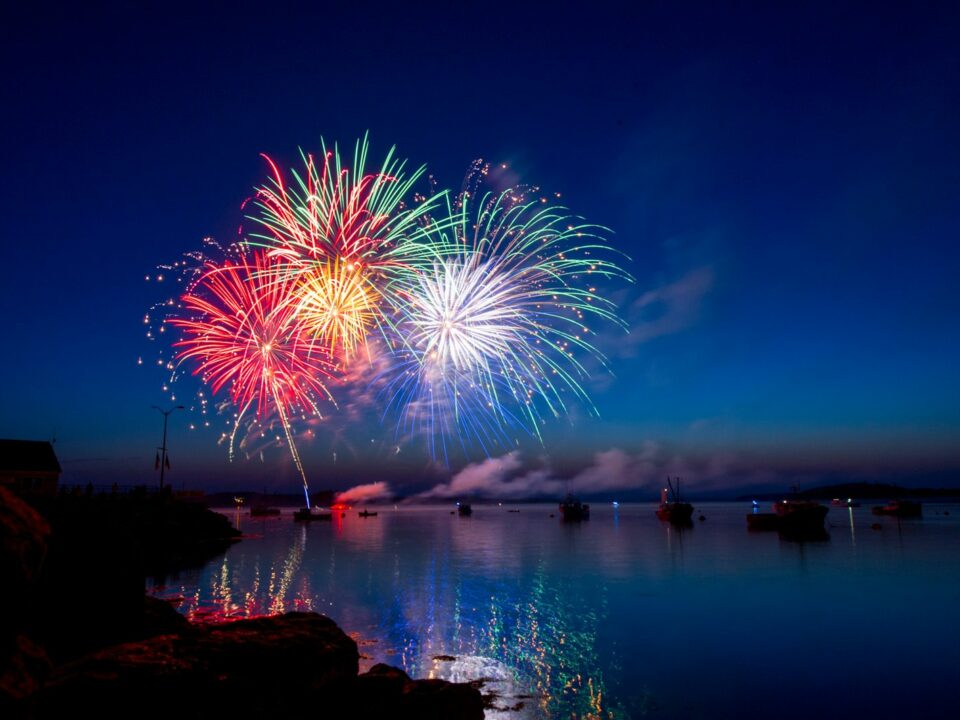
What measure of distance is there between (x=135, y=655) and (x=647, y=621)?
3354 cm

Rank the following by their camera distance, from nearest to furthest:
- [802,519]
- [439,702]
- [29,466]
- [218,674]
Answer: [218,674], [439,702], [29,466], [802,519]

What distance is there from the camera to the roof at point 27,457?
63.6 meters

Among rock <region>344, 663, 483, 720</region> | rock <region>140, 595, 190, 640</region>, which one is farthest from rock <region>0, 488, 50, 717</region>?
rock <region>140, 595, 190, 640</region>

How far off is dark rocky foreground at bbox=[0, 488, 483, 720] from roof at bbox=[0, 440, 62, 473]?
5302 centimetres

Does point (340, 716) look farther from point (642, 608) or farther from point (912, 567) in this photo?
point (912, 567)

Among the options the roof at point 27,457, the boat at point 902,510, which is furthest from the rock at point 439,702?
the boat at point 902,510

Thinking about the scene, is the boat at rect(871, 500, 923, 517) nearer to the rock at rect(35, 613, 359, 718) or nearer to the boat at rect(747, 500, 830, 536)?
the boat at rect(747, 500, 830, 536)

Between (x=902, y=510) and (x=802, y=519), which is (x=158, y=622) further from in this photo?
(x=902, y=510)

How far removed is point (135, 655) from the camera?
35.0ft

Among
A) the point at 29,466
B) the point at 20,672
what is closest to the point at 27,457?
the point at 29,466

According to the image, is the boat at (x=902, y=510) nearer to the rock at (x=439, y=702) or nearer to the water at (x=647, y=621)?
the water at (x=647, y=621)

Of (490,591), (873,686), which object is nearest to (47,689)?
(873,686)

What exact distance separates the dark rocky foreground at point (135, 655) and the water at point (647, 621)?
746cm

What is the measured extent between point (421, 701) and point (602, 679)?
490 inches
